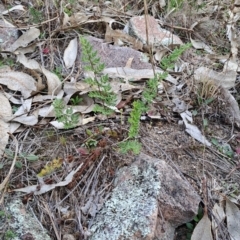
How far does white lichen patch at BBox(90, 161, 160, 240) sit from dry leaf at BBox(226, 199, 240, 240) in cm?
29

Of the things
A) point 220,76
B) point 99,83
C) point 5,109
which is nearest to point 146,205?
point 99,83

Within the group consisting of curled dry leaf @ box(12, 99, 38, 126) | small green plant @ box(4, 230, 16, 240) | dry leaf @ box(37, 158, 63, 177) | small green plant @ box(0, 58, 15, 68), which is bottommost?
small green plant @ box(4, 230, 16, 240)

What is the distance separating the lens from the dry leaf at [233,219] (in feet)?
4.59

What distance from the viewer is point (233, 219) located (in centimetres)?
144

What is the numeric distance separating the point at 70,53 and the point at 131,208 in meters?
0.94

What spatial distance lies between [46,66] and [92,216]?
0.82 m

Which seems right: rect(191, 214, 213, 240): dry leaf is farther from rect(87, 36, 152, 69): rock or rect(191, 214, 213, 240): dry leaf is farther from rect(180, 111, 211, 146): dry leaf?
rect(87, 36, 152, 69): rock

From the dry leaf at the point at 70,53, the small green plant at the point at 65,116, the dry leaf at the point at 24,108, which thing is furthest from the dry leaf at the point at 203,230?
the dry leaf at the point at 70,53

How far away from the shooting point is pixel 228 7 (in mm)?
2475

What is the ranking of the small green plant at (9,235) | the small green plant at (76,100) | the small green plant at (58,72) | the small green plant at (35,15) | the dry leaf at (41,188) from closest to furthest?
the small green plant at (9,235) → the dry leaf at (41,188) → the small green plant at (76,100) → the small green plant at (58,72) → the small green plant at (35,15)

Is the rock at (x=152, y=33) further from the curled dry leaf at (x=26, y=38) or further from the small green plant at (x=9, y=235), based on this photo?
the small green plant at (x=9, y=235)

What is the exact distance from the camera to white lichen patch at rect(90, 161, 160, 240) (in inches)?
49.6

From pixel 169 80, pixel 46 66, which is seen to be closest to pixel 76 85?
pixel 46 66

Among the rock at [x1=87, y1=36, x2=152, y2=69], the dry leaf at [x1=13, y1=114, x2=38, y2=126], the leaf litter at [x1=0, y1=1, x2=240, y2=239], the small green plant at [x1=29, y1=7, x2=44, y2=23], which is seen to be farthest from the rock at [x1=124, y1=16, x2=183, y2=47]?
the dry leaf at [x1=13, y1=114, x2=38, y2=126]
